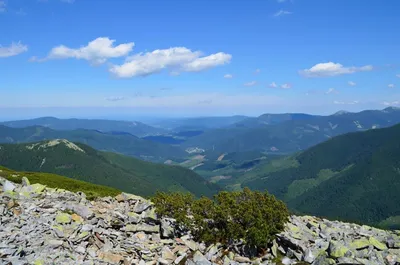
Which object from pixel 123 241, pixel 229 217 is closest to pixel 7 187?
pixel 123 241

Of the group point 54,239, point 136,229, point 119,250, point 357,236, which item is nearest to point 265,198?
point 357,236

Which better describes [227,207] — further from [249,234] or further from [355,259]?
[355,259]

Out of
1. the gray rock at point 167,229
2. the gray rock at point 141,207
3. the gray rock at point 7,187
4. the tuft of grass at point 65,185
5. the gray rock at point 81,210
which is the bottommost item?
the tuft of grass at point 65,185

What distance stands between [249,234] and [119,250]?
17.4 metres

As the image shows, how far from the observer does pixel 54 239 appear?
1423 inches

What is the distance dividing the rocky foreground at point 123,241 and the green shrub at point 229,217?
1.59 m

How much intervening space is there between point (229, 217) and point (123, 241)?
644 inches

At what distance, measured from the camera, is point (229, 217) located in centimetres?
4822

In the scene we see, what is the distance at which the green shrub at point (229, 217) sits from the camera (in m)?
44.8

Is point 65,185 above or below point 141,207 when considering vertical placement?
below

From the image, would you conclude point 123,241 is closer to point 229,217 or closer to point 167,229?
point 167,229

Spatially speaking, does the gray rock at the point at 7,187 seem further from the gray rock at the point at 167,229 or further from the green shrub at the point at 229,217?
the gray rock at the point at 167,229

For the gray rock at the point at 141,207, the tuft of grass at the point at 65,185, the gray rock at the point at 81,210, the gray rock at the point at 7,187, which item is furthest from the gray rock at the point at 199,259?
the gray rock at the point at 7,187

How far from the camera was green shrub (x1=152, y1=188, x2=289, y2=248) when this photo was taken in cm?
4475
